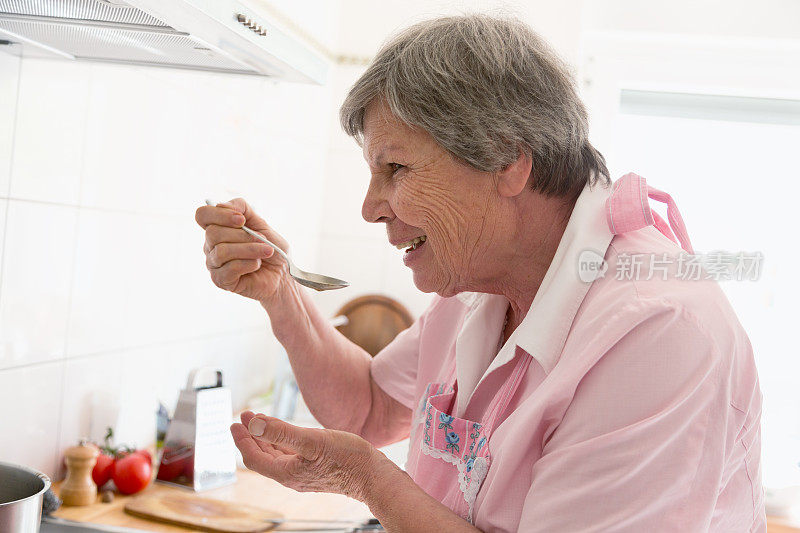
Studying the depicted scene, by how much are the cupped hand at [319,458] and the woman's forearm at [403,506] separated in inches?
0.5

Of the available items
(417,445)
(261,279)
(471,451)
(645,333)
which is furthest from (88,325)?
(645,333)

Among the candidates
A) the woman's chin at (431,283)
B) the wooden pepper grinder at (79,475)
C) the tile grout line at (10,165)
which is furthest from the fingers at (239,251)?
the wooden pepper grinder at (79,475)

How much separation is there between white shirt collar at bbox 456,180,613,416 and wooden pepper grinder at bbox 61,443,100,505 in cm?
69

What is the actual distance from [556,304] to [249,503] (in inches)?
34.4

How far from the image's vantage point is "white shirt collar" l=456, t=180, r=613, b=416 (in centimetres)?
94

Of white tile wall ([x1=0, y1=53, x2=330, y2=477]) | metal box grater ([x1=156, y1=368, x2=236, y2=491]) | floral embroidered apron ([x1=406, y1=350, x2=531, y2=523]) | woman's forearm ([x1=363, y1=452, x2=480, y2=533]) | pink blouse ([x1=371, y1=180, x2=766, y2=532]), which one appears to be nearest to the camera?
pink blouse ([x1=371, y1=180, x2=766, y2=532])

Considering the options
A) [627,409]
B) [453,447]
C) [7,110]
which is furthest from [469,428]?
[7,110]

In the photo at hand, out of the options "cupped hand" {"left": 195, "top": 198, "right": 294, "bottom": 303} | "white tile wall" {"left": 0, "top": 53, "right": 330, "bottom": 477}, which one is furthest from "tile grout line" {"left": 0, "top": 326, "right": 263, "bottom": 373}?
"cupped hand" {"left": 195, "top": 198, "right": 294, "bottom": 303}

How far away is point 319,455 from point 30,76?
2.48ft

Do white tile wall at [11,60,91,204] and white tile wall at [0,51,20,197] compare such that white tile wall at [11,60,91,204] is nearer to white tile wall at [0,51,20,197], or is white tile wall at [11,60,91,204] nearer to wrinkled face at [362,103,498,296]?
white tile wall at [0,51,20,197]

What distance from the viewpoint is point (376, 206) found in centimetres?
109

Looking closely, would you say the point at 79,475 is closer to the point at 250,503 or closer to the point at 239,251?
the point at 250,503

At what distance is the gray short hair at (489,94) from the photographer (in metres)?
0.97

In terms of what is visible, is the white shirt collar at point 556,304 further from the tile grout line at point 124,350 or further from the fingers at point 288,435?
the tile grout line at point 124,350
